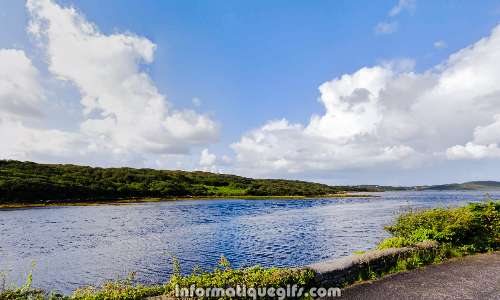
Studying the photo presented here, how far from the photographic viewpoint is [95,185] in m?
136

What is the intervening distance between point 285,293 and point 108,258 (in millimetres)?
21385

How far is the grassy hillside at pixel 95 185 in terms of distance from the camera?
111m

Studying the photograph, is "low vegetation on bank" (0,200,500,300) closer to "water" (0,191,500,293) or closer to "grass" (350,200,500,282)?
"grass" (350,200,500,282)

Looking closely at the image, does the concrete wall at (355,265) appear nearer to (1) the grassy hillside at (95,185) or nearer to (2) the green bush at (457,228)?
(2) the green bush at (457,228)

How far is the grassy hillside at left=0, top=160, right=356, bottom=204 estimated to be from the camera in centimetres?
11144

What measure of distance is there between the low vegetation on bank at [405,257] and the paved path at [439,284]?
72 centimetres

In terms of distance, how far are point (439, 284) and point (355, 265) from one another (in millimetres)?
2777

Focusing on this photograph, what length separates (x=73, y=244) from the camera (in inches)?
1379

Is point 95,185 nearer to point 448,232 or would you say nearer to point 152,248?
point 152,248

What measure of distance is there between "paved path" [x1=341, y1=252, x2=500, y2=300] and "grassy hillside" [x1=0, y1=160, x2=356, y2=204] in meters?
116

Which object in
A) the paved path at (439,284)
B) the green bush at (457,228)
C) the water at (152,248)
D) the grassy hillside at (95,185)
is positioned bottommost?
the water at (152,248)

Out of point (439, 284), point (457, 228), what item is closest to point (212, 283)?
point (439, 284)

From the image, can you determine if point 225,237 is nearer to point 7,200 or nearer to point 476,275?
point 476,275

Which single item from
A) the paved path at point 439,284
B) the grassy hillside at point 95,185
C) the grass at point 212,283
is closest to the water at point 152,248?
the paved path at point 439,284
